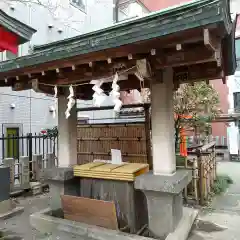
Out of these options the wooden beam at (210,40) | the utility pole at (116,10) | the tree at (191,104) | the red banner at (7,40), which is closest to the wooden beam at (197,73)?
the wooden beam at (210,40)

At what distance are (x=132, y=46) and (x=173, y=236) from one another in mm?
3259

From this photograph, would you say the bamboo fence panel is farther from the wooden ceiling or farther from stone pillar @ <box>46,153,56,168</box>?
stone pillar @ <box>46,153,56,168</box>

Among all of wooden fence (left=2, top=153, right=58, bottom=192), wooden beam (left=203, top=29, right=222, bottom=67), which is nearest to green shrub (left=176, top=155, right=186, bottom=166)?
→ wooden beam (left=203, top=29, right=222, bottom=67)

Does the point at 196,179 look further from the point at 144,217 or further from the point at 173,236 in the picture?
the point at 173,236

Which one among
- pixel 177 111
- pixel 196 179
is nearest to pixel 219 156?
pixel 177 111

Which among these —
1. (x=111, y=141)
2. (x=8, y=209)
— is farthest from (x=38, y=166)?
(x=111, y=141)

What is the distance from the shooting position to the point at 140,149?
6473mm

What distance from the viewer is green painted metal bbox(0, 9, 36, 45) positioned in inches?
180

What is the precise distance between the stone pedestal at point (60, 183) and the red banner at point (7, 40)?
2.89 m

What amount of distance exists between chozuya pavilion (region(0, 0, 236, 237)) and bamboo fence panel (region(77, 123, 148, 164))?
4.90 ft

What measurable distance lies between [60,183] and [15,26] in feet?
11.6

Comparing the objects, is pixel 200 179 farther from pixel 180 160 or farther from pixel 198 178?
pixel 180 160

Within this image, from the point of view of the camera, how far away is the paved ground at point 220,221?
16.2 feet

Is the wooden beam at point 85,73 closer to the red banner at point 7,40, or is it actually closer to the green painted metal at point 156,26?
the green painted metal at point 156,26
